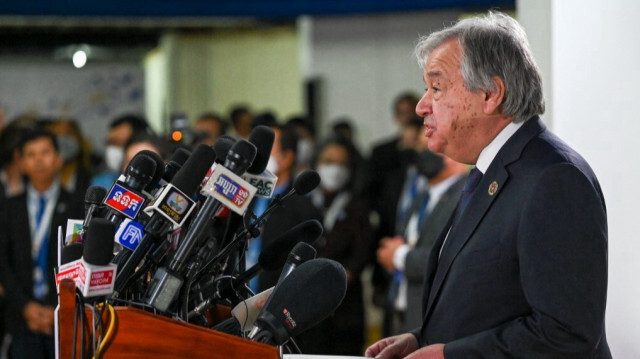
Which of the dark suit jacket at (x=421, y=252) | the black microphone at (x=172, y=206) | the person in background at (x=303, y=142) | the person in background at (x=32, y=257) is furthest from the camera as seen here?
the person in background at (x=303, y=142)

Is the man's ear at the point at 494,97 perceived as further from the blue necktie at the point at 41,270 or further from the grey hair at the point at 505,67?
the blue necktie at the point at 41,270

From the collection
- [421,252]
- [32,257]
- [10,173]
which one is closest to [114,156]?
[10,173]

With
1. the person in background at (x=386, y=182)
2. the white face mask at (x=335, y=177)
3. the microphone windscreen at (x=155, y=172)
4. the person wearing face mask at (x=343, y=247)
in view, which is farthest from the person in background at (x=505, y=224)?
the white face mask at (x=335, y=177)

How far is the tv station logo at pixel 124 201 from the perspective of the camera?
89.3 inches

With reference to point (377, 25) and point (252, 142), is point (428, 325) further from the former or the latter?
point (377, 25)

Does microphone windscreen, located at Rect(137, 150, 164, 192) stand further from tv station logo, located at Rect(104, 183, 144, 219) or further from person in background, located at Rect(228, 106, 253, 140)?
person in background, located at Rect(228, 106, 253, 140)

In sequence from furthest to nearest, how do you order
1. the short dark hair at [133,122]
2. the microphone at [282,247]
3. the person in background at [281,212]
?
1. the short dark hair at [133,122]
2. the person in background at [281,212]
3. the microphone at [282,247]

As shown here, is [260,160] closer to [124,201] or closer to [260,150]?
[260,150]

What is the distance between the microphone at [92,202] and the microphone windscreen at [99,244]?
236mm

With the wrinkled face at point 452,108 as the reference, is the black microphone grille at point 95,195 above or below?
below

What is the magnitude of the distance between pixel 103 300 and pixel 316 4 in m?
10.3

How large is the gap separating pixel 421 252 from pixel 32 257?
2353 mm

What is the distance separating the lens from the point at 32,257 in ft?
20.5

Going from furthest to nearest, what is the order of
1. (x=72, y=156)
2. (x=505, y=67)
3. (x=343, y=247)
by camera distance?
(x=72, y=156) < (x=343, y=247) < (x=505, y=67)
